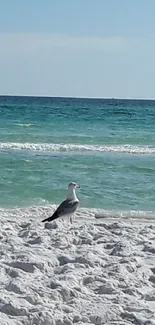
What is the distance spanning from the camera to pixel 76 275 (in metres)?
5.64

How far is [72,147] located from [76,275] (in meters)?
15.7

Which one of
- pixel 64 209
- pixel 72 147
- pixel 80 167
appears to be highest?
pixel 64 209

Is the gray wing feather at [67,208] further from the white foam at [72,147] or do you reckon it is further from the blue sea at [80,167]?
the white foam at [72,147]

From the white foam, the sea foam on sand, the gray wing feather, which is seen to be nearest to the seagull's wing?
the gray wing feather

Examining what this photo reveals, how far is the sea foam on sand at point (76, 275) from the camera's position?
4785 millimetres

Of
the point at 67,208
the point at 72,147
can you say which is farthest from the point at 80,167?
the point at 67,208

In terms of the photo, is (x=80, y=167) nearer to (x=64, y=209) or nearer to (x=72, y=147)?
(x=72, y=147)

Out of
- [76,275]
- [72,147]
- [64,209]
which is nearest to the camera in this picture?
[76,275]

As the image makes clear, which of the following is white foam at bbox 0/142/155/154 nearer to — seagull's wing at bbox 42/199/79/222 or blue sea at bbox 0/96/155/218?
blue sea at bbox 0/96/155/218

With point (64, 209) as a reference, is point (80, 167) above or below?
below

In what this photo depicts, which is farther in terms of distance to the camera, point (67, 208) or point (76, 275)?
point (67, 208)

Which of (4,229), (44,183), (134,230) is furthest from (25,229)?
(44,183)

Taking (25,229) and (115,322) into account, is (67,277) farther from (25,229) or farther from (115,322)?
(25,229)

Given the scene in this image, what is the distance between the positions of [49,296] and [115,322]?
1.92ft
